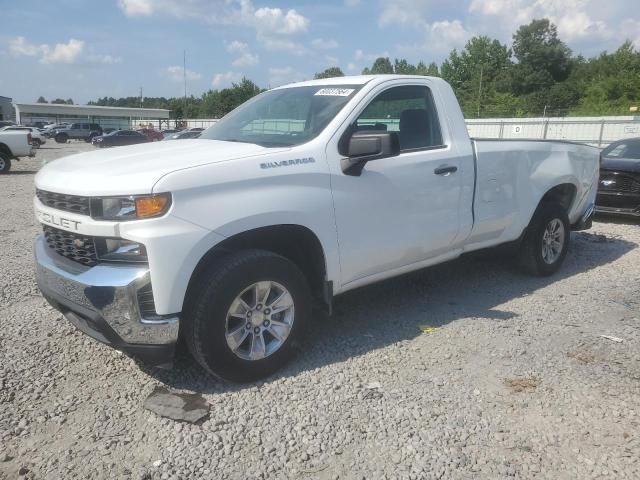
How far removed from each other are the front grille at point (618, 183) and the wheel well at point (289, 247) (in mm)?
7114

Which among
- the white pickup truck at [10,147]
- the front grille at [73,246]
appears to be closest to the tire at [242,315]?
the front grille at [73,246]

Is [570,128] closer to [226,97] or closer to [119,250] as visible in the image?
[119,250]

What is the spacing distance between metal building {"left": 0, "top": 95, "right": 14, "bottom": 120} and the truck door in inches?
4007

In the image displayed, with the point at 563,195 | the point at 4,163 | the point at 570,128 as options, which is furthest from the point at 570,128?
the point at 4,163

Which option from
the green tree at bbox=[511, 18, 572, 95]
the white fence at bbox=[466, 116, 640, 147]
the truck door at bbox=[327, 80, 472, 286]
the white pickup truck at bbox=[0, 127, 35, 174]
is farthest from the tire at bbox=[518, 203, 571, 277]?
the green tree at bbox=[511, 18, 572, 95]

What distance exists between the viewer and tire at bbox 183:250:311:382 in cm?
318

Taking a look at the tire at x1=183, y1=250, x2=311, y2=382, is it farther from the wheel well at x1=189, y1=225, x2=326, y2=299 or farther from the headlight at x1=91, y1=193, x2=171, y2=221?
the headlight at x1=91, y1=193, x2=171, y2=221

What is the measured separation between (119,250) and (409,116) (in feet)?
8.52

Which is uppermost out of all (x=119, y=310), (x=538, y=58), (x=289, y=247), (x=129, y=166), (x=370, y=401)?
(x=538, y=58)

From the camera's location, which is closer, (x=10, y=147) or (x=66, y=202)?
(x=66, y=202)

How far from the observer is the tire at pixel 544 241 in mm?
5574

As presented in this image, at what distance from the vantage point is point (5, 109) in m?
91.2

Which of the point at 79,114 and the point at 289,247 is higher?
the point at 79,114

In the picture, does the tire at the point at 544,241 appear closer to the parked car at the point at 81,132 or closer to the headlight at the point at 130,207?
the headlight at the point at 130,207
